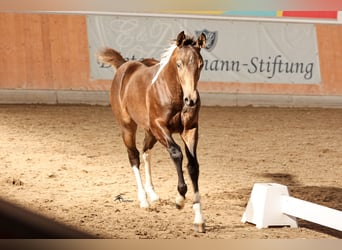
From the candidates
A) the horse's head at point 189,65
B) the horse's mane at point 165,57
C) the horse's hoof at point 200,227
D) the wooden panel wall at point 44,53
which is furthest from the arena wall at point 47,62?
the horse's hoof at point 200,227

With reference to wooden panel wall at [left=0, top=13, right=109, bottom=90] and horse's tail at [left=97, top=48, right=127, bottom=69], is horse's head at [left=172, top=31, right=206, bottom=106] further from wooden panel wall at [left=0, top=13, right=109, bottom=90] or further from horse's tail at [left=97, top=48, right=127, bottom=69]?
wooden panel wall at [left=0, top=13, right=109, bottom=90]

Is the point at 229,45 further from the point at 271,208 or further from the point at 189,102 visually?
the point at 189,102

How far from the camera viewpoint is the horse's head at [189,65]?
4523 mm

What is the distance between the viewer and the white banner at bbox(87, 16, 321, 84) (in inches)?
451

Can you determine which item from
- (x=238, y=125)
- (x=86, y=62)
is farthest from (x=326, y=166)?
(x=86, y=62)

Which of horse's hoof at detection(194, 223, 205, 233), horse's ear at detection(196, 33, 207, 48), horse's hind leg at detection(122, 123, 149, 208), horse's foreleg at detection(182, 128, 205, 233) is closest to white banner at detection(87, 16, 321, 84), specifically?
horse's hind leg at detection(122, 123, 149, 208)

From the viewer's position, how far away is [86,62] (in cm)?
1126

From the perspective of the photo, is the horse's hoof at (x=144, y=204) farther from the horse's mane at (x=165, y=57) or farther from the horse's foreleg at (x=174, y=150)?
the horse's mane at (x=165, y=57)

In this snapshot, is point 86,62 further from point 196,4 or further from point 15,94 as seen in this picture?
point 196,4

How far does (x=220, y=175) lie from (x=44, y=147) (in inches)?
93.6

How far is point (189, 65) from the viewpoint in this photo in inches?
180

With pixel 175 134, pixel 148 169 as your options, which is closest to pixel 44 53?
pixel 175 134

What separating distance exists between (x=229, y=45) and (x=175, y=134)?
9.00 feet

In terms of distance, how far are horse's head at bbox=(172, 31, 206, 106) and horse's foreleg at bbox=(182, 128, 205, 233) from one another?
0.42 m
